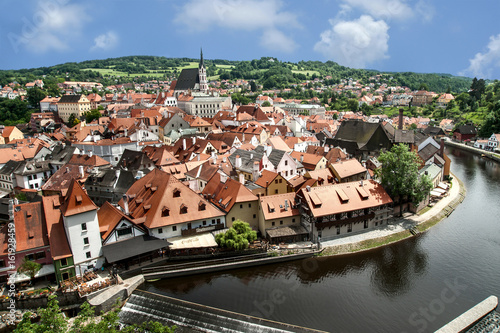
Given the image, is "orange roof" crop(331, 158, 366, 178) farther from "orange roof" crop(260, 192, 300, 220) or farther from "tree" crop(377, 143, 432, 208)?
"orange roof" crop(260, 192, 300, 220)

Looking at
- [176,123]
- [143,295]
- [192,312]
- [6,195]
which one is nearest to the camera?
[192,312]

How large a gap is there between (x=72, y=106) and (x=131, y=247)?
4175 inches

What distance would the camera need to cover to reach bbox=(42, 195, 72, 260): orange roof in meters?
31.2

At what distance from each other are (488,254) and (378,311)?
17.8m

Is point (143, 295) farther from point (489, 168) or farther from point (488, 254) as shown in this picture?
point (489, 168)

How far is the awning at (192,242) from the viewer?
35844 millimetres

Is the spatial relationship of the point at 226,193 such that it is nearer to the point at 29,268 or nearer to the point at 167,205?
the point at 167,205

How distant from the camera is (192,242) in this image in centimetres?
3672

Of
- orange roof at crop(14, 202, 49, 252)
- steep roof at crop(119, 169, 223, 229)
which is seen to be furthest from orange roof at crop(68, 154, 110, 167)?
orange roof at crop(14, 202, 49, 252)

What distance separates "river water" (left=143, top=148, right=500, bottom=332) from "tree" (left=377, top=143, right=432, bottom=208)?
5.80m

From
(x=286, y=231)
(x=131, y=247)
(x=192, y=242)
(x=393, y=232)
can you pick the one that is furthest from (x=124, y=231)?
(x=393, y=232)

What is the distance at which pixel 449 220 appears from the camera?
4722cm

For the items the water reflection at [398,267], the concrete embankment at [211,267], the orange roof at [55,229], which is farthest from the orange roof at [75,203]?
the water reflection at [398,267]

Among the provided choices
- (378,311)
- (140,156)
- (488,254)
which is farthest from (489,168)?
(140,156)
